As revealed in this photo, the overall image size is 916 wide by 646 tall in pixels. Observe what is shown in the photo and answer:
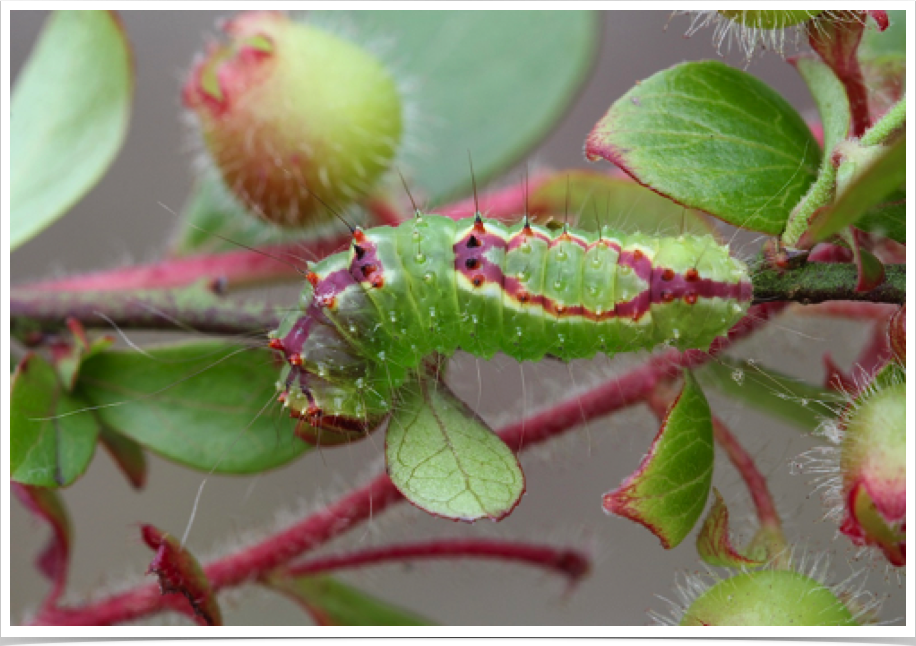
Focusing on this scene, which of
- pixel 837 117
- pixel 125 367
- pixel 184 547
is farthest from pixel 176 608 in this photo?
pixel 837 117

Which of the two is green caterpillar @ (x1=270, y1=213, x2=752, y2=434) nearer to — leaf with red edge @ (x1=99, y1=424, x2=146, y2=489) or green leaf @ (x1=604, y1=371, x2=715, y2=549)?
green leaf @ (x1=604, y1=371, x2=715, y2=549)

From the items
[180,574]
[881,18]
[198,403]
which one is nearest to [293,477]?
[198,403]

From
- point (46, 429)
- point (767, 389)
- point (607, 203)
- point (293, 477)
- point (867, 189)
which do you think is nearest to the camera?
point (867, 189)

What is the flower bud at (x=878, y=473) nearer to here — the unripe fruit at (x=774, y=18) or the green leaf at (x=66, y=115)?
the unripe fruit at (x=774, y=18)

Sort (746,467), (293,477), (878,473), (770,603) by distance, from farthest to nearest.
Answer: (293,477), (746,467), (770,603), (878,473)

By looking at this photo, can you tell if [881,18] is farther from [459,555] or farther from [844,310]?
[459,555]

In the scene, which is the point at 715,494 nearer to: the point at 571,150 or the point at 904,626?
the point at 904,626

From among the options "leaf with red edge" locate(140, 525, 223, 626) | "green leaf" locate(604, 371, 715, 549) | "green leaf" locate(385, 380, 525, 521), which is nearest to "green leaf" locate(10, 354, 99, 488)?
"leaf with red edge" locate(140, 525, 223, 626)
